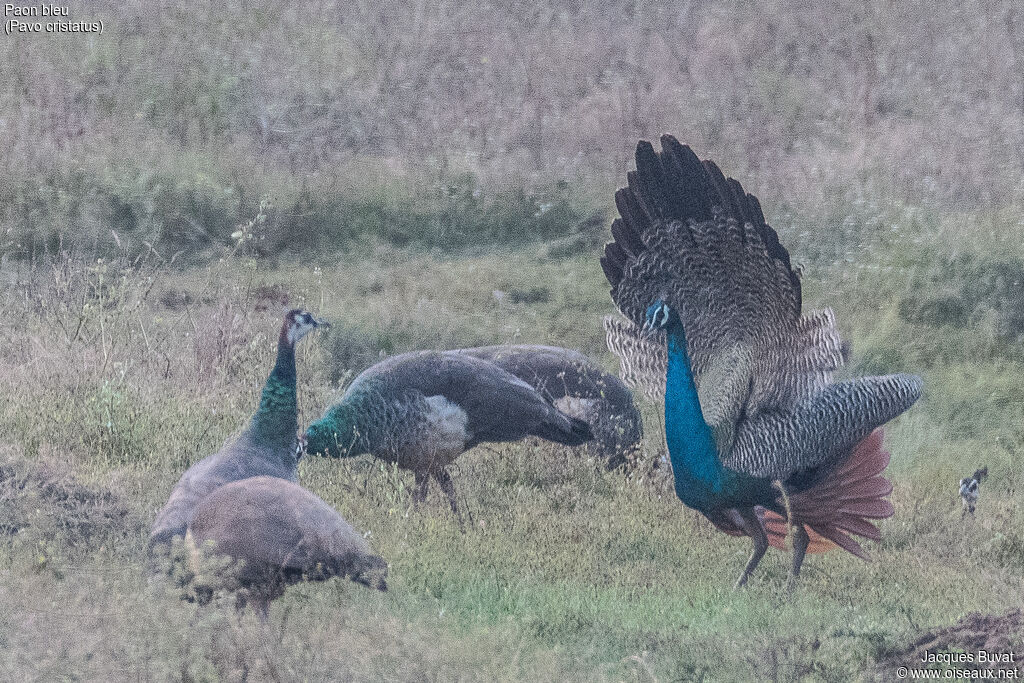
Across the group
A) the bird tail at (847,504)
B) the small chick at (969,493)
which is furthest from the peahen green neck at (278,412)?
the small chick at (969,493)

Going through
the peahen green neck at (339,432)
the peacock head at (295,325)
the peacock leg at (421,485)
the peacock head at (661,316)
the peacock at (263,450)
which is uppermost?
the peacock head at (661,316)

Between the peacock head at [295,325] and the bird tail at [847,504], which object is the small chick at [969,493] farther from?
the peacock head at [295,325]

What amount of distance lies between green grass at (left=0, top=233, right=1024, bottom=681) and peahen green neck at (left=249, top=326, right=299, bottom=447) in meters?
0.69

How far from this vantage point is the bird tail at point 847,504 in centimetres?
697

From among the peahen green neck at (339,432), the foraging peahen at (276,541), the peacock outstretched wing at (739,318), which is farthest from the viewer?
the peahen green neck at (339,432)

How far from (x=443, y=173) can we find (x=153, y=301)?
385 cm

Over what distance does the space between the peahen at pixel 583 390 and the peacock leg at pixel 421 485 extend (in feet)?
3.56

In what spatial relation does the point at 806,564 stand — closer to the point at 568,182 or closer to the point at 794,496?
the point at 794,496

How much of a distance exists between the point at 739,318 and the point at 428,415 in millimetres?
1856

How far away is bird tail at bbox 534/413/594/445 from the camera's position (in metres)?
8.19

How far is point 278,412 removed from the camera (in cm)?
686

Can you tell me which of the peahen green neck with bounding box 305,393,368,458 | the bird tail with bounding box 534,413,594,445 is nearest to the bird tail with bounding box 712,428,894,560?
the bird tail with bounding box 534,413,594,445

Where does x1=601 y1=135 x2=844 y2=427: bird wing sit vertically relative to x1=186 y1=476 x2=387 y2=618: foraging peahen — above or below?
above

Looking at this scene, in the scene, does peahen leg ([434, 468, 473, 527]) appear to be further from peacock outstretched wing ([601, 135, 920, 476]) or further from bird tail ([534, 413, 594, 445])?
peacock outstretched wing ([601, 135, 920, 476])
